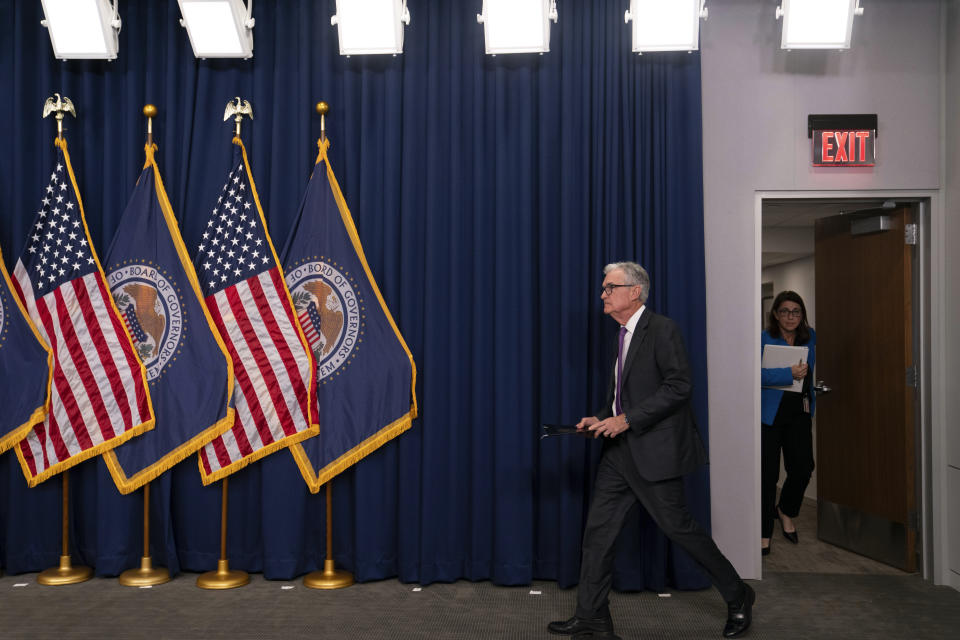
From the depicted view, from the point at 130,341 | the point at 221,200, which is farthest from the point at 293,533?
the point at 221,200

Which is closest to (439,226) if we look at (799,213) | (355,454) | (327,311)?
(327,311)

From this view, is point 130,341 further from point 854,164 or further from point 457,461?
point 854,164

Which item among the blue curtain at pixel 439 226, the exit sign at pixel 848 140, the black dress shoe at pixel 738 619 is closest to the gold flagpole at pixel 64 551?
the blue curtain at pixel 439 226

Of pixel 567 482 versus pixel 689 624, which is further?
pixel 567 482

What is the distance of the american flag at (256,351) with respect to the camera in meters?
3.59

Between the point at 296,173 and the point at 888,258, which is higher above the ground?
the point at 296,173

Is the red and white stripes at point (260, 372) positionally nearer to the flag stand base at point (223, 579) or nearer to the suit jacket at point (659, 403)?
the flag stand base at point (223, 579)

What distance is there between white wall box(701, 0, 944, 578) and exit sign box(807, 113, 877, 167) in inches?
1.9

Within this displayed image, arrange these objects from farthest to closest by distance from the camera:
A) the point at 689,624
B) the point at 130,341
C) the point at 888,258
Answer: the point at 888,258, the point at 130,341, the point at 689,624

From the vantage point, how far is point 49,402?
3607mm

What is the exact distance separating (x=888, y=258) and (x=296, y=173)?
10.2 feet

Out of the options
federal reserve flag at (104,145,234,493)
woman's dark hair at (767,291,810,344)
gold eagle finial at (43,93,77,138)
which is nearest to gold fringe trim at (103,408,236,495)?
federal reserve flag at (104,145,234,493)

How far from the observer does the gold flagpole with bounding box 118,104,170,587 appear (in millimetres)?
3594

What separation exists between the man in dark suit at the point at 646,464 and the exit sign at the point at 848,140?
4.77 ft
